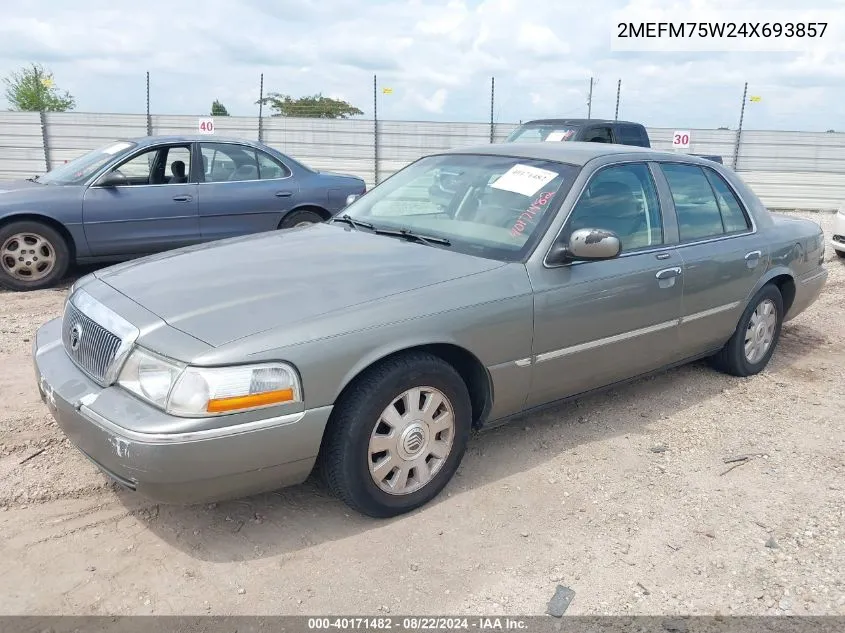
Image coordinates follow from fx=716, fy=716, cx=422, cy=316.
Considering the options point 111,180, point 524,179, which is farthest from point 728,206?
point 111,180

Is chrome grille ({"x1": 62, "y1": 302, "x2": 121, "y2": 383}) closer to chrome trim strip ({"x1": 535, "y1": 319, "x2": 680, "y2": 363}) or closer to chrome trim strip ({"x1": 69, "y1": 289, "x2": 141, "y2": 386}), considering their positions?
chrome trim strip ({"x1": 69, "y1": 289, "x2": 141, "y2": 386})

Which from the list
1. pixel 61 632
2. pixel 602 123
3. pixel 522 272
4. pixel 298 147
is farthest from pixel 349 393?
pixel 298 147

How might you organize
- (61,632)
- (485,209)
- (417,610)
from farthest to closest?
(485,209) < (417,610) < (61,632)

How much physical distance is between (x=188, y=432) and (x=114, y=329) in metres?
0.65

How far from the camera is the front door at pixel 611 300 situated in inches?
141

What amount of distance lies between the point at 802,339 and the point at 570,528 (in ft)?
13.3

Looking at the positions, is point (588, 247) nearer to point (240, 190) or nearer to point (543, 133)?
point (240, 190)

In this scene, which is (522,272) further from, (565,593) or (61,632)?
(61,632)

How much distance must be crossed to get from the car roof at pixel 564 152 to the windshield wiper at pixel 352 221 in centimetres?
78

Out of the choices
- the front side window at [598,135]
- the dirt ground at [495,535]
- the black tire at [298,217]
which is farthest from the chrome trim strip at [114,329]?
the front side window at [598,135]

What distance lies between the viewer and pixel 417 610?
8.68ft

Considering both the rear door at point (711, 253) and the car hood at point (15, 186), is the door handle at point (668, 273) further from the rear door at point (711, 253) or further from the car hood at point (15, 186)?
the car hood at point (15, 186)

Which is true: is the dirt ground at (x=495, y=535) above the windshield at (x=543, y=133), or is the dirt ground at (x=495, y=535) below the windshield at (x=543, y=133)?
below

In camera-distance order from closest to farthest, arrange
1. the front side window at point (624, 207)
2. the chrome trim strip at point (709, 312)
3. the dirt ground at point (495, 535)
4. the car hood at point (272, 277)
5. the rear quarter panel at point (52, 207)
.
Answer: the dirt ground at point (495, 535) → the car hood at point (272, 277) → the front side window at point (624, 207) → the chrome trim strip at point (709, 312) → the rear quarter panel at point (52, 207)
